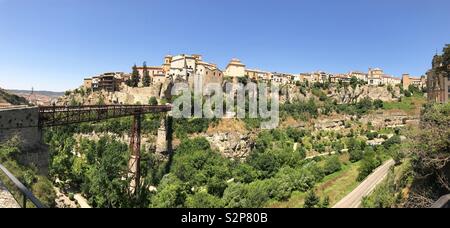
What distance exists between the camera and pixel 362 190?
81.8ft

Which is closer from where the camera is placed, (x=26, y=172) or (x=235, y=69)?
(x=26, y=172)

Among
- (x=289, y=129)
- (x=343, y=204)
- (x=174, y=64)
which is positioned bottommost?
(x=343, y=204)

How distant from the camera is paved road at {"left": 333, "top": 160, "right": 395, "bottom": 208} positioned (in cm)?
2227

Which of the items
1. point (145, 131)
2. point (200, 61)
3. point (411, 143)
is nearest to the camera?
point (411, 143)

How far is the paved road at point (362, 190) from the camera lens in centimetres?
2227

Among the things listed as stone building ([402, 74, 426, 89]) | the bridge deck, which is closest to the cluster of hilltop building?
stone building ([402, 74, 426, 89])

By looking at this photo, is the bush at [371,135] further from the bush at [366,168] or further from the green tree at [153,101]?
the green tree at [153,101]

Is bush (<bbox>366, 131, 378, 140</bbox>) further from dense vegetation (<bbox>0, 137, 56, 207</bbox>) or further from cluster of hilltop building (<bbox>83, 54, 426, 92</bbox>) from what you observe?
dense vegetation (<bbox>0, 137, 56, 207</bbox>)

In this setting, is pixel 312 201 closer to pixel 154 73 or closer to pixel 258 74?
pixel 154 73

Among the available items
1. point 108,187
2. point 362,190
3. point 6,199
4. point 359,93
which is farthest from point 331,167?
point 359,93

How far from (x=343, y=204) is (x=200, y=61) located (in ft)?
150
